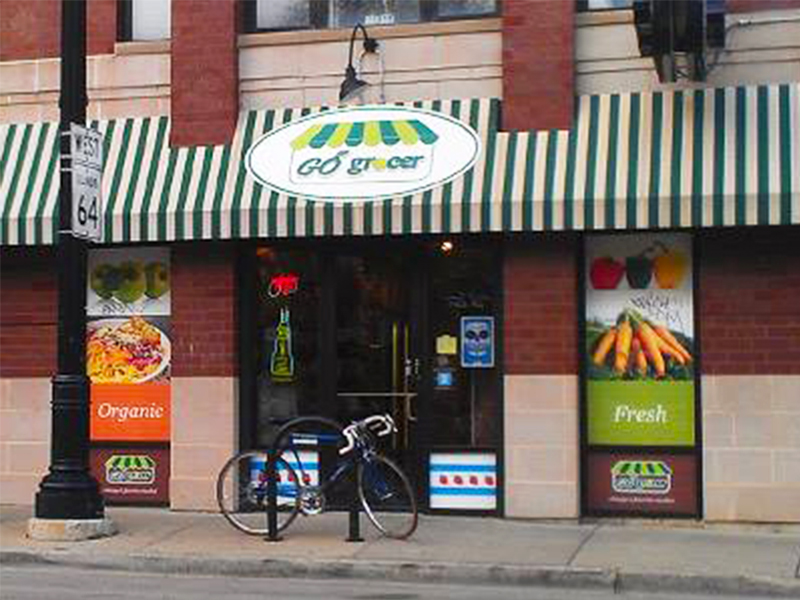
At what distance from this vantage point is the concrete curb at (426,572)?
8.83 m

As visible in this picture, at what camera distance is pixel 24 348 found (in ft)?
41.2

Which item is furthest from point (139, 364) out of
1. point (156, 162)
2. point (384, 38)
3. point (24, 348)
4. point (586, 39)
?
point (586, 39)

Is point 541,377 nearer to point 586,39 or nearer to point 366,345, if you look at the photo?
point 366,345

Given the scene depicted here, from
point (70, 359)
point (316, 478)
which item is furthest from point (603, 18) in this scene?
point (70, 359)

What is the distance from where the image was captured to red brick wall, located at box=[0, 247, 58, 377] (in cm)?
1248

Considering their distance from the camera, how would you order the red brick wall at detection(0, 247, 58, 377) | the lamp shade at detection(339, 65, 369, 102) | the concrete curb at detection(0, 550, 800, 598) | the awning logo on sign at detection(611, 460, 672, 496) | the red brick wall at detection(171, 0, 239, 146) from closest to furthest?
the concrete curb at detection(0, 550, 800, 598) < the awning logo on sign at detection(611, 460, 672, 496) < the lamp shade at detection(339, 65, 369, 102) < the red brick wall at detection(171, 0, 239, 146) < the red brick wall at detection(0, 247, 58, 377)

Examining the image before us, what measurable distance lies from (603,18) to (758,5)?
4.47 ft

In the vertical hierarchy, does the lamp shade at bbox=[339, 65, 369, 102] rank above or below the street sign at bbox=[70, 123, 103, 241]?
above

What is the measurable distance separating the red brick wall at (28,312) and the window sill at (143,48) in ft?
6.95

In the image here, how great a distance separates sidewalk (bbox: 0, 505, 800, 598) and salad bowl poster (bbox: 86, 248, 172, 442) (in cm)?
128

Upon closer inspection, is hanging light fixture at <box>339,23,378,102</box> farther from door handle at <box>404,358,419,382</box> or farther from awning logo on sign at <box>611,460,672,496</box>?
awning logo on sign at <box>611,460,672,496</box>

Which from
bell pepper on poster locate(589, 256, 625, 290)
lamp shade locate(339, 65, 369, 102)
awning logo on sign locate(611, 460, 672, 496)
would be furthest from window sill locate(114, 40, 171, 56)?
awning logo on sign locate(611, 460, 672, 496)

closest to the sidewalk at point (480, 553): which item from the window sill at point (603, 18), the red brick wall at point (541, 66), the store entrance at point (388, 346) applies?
the store entrance at point (388, 346)

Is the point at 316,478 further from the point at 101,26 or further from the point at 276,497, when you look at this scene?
the point at 101,26
